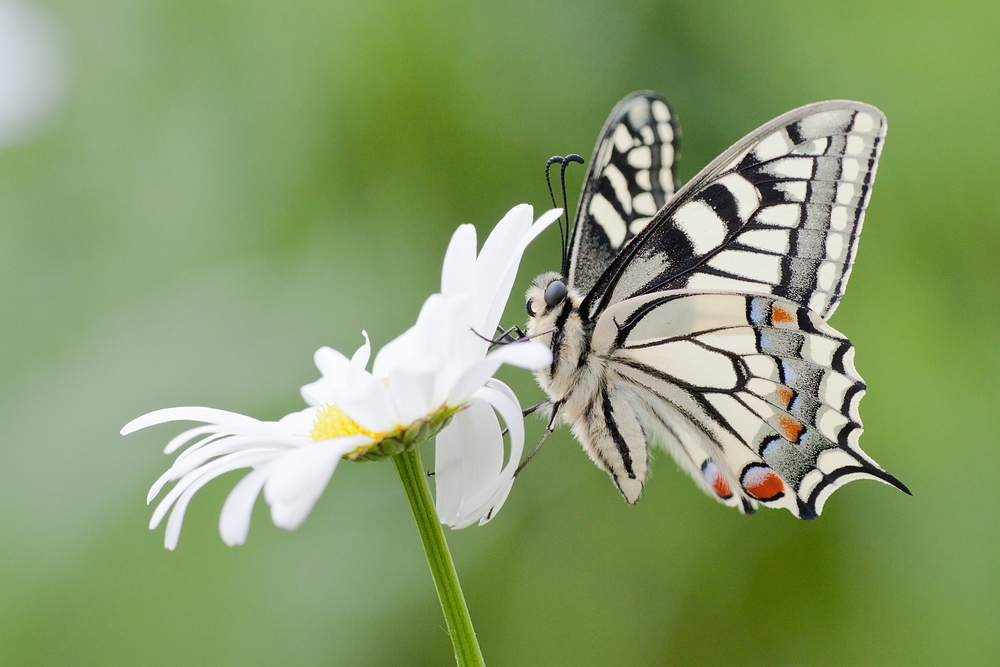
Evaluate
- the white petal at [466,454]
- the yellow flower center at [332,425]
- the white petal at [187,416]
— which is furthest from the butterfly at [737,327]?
the white petal at [187,416]

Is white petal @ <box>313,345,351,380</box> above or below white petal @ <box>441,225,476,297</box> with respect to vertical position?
below

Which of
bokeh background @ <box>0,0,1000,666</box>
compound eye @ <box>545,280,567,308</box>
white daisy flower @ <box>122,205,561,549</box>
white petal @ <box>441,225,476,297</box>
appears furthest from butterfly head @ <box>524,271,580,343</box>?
bokeh background @ <box>0,0,1000,666</box>

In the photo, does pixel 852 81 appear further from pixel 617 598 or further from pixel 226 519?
pixel 226 519

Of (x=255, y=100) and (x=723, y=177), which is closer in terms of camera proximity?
(x=723, y=177)

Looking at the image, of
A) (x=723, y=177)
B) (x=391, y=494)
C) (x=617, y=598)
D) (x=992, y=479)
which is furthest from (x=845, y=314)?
(x=391, y=494)

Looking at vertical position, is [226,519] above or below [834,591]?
above

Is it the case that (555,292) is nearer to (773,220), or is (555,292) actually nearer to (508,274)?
(508,274)

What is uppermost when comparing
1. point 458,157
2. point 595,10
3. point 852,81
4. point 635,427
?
point 595,10

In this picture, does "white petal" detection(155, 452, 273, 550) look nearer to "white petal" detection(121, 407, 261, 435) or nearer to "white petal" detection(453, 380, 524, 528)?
"white petal" detection(121, 407, 261, 435)
